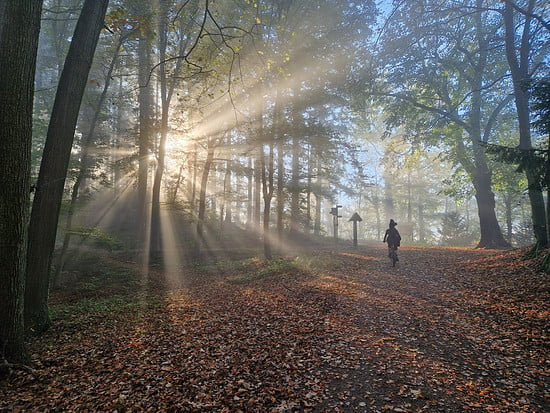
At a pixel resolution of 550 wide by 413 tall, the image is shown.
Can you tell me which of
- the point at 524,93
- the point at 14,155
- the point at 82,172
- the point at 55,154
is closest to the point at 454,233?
the point at 524,93

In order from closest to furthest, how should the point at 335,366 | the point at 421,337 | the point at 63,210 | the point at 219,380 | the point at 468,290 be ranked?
1. the point at 219,380
2. the point at 335,366
3. the point at 421,337
4. the point at 468,290
5. the point at 63,210

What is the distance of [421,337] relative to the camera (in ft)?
16.6

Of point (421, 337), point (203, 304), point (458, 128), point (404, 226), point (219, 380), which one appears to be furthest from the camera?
point (404, 226)

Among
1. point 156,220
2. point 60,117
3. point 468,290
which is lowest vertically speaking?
point 468,290

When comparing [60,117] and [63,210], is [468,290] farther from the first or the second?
[63,210]

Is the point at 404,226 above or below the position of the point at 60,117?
below

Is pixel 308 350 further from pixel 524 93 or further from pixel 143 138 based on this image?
pixel 143 138

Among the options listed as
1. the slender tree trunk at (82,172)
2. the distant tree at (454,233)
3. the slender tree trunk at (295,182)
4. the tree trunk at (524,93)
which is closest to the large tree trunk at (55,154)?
the slender tree trunk at (82,172)

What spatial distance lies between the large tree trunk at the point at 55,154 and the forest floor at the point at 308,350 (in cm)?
112

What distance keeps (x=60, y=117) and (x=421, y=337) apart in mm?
8377

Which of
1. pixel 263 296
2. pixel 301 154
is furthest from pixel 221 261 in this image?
pixel 301 154

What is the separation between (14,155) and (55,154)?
64.4 inches

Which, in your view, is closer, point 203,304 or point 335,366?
point 335,366

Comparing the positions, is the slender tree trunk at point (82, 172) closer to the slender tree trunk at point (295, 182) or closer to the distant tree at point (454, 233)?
the slender tree trunk at point (295, 182)
